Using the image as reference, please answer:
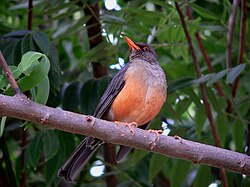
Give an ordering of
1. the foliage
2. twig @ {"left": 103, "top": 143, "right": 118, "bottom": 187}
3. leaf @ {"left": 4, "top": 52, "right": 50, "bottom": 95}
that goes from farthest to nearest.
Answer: twig @ {"left": 103, "top": 143, "right": 118, "bottom": 187}
the foliage
leaf @ {"left": 4, "top": 52, "right": 50, "bottom": 95}

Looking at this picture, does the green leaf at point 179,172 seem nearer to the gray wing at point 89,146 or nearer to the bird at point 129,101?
the bird at point 129,101

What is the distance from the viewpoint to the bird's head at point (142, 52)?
16.5 ft

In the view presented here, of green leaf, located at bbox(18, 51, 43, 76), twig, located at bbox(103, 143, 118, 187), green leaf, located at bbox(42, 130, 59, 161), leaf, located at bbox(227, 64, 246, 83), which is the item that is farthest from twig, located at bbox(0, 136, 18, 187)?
leaf, located at bbox(227, 64, 246, 83)

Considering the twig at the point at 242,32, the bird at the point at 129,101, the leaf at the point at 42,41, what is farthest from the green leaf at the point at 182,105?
the leaf at the point at 42,41

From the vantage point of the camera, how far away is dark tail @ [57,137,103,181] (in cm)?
403

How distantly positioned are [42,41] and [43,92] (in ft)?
3.46

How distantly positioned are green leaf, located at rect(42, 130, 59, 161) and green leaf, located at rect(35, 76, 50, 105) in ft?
3.39

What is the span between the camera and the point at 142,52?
508 cm

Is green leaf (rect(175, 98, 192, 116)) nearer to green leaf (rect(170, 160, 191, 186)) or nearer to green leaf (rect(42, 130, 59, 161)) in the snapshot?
green leaf (rect(170, 160, 191, 186))

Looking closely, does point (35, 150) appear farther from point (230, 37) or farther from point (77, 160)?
point (230, 37)

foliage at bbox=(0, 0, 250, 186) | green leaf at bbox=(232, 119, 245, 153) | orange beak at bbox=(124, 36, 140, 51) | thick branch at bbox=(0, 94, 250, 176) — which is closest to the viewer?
thick branch at bbox=(0, 94, 250, 176)

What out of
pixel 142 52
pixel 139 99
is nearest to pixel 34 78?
pixel 139 99

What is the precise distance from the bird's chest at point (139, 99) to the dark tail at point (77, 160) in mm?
359

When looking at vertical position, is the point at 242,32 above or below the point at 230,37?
above
